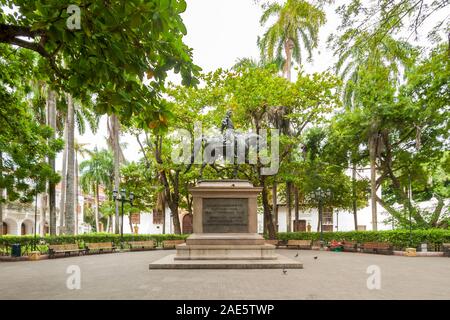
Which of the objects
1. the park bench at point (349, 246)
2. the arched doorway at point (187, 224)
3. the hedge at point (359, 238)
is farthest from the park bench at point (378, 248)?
the arched doorway at point (187, 224)

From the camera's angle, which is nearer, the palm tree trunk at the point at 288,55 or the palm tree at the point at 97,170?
the palm tree trunk at the point at 288,55

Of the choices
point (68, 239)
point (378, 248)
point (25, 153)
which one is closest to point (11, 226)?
point (68, 239)

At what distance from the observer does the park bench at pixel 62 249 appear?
20203 millimetres

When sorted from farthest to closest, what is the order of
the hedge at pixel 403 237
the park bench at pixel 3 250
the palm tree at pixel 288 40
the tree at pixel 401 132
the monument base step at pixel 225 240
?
the palm tree at pixel 288 40 → the tree at pixel 401 132 → the hedge at pixel 403 237 → the park bench at pixel 3 250 → the monument base step at pixel 225 240

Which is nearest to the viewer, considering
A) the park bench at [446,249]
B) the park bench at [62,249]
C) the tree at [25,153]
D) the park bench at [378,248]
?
the tree at [25,153]

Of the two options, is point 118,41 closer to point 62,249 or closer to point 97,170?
point 62,249

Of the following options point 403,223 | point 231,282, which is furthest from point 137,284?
point 403,223

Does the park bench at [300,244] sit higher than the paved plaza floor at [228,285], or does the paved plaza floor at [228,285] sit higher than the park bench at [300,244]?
the paved plaza floor at [228,285]

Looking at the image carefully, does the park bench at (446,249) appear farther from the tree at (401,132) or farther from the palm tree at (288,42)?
the palm tree at (288,42)

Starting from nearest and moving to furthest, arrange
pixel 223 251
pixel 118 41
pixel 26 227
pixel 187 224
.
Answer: pixel 118 41
pixel 223 251
pixel 187 224
pixel 26 227

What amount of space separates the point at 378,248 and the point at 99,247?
1657 centimetres

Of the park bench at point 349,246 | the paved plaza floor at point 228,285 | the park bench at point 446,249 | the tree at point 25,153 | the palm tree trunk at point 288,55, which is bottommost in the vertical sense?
the park bench at point 349,246

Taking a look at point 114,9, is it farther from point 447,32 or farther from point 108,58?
point 447,32

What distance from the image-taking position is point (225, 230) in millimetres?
16234
